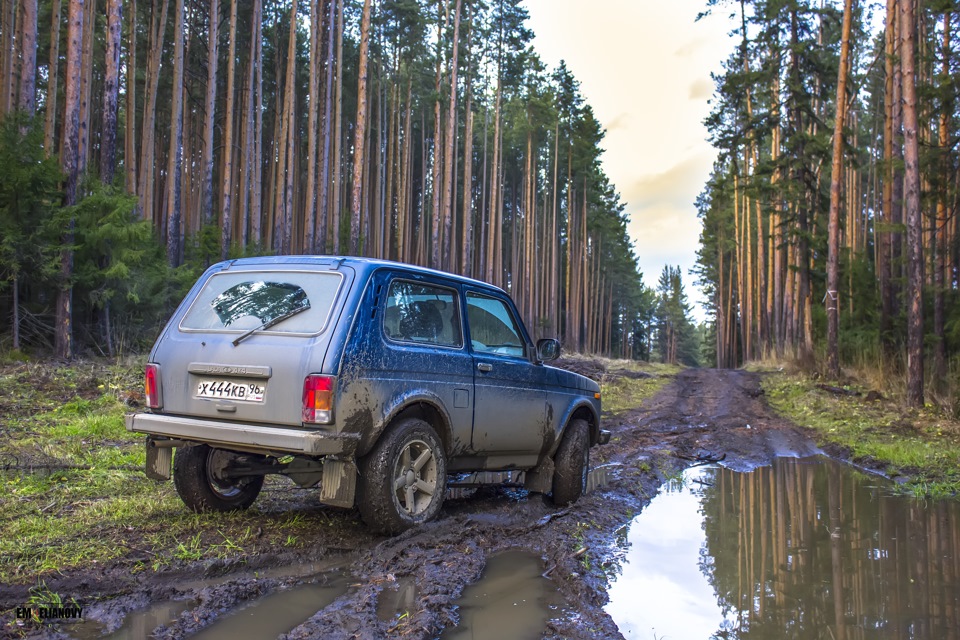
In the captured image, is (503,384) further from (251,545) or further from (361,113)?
(361,113)

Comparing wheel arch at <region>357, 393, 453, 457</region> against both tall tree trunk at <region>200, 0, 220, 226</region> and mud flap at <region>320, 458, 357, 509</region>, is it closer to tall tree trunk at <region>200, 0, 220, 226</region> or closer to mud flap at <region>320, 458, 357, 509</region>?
mud flap at <region>320, 458, 357, 509</region>

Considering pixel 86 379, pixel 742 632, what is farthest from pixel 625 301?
pixel 742 632

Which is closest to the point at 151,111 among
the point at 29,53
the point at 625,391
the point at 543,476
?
the point at 29,53

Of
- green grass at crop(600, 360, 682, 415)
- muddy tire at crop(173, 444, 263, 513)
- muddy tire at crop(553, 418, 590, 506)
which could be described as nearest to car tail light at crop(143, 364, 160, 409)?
muddy tire at crop(173, 444, 263, 513)

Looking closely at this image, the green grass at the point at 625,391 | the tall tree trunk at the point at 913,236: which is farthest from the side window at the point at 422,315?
the tall tree trunk at the point at 913,236

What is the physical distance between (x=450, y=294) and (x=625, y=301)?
7634 cm

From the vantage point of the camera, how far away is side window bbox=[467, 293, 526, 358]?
19.0ft

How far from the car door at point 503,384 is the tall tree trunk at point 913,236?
10557 mm

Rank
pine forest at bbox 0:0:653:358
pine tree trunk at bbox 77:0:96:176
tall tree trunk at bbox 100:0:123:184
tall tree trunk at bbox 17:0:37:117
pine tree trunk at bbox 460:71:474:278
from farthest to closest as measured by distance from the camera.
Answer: pine tree trunk at bbox 460:71:474:278 < tall tree trunk at bbox 100:0:123:184 < tall tree trunk at bbox 17:0:37:117 < pine tree trunk at bbox 77:0:96:176 < pine forest at bbox 0:0:653:358

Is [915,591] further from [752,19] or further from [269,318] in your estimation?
[752,19]

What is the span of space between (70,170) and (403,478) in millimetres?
11070

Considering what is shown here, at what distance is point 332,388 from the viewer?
13.8 feet

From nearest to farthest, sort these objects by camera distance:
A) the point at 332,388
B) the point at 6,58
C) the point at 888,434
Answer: the point at 332,388 → the point at 888,434 → the point at 6,58

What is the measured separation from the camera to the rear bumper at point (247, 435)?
4.12 m
